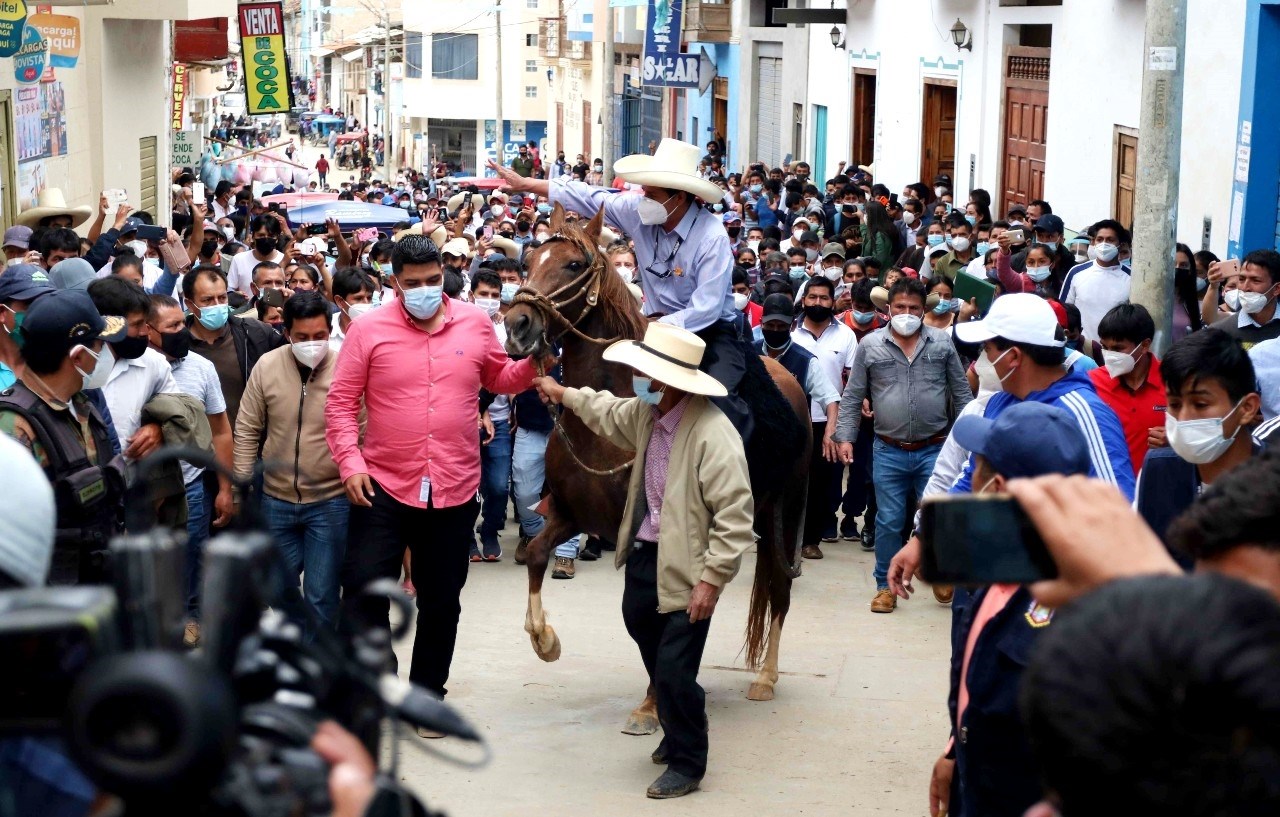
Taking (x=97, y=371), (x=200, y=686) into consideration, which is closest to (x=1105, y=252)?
(x=97, y=371)

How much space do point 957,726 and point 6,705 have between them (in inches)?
99.3

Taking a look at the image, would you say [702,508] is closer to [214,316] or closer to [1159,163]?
[214,316]

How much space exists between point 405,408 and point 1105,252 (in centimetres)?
644

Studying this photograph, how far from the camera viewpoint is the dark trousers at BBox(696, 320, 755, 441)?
21.3 feet

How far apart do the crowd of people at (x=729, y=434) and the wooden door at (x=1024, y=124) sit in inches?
249

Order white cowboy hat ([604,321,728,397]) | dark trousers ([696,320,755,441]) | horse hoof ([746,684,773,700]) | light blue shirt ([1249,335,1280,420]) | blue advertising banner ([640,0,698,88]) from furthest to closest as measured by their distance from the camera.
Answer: blue advertising banner ([640,0,698,88]), horse hoof ([746,684,773,700]), light blue shirt ([1249,335,1280,420]), dark trousers ([696,320,755,441]), white cowboy hat ([604,321,728,397])

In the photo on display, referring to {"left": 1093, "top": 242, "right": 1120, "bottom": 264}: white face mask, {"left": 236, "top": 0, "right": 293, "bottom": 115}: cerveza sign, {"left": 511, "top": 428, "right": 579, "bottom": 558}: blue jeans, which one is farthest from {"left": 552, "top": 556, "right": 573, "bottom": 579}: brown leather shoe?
{"left": 236, "top": 0, "right": 293, "bottom": 115}: cerveza sign

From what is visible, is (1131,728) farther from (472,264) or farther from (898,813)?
(472,264)

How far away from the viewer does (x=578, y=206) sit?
7328 mm

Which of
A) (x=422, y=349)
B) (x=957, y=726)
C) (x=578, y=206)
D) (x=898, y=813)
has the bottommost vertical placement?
(x=898, y=813)

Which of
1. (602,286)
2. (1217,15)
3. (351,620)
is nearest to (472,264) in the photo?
(1217,15)

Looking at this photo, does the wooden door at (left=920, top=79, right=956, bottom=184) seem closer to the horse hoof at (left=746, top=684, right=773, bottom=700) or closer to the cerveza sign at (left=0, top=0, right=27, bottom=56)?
the cerveza sign at (left=0, top=0, right=27, bottom=56)

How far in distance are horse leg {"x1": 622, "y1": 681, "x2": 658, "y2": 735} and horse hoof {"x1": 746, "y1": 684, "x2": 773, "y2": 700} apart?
68 centimetres

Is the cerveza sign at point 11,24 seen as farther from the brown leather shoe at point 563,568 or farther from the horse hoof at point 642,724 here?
the horse hoof at point 642,724
